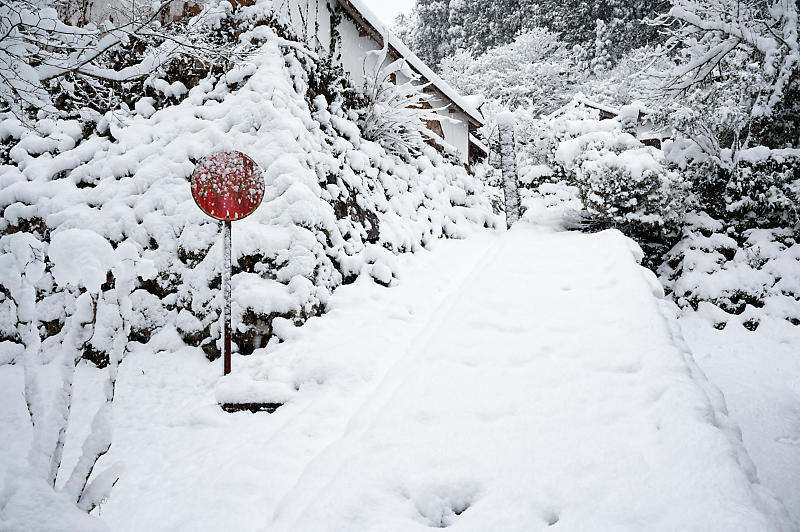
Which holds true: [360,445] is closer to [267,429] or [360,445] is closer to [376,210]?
[267,429]

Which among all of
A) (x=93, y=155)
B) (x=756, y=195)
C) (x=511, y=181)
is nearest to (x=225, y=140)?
(x=93, y=155)

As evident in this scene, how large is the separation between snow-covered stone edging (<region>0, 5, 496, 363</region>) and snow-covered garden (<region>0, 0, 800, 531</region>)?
1.0 inches

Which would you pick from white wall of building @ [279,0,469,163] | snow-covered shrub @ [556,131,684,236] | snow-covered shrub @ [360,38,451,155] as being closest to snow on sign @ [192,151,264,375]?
white wall of building @ [279,0,469,163]

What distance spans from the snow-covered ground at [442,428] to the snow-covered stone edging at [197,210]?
0.31 meters

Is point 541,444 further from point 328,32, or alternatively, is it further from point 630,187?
point 328,32

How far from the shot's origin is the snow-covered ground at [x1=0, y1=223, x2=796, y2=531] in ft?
4.96

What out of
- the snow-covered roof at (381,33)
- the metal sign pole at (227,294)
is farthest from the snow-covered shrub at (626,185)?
the metal sign pole at (227,294)

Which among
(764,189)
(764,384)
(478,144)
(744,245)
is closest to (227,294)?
(764,384)

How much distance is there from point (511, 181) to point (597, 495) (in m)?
7.47

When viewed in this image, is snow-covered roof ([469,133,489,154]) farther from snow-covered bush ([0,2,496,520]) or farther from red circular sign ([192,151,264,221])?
red circular sign ([192,151,264,221])

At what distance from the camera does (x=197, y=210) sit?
371cm

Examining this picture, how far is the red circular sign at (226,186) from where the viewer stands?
9.59ft

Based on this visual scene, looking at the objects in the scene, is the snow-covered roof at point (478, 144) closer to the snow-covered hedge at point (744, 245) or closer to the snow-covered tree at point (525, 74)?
the snow-covered hedge at point (744, 245)

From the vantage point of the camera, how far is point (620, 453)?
5.65 feet
